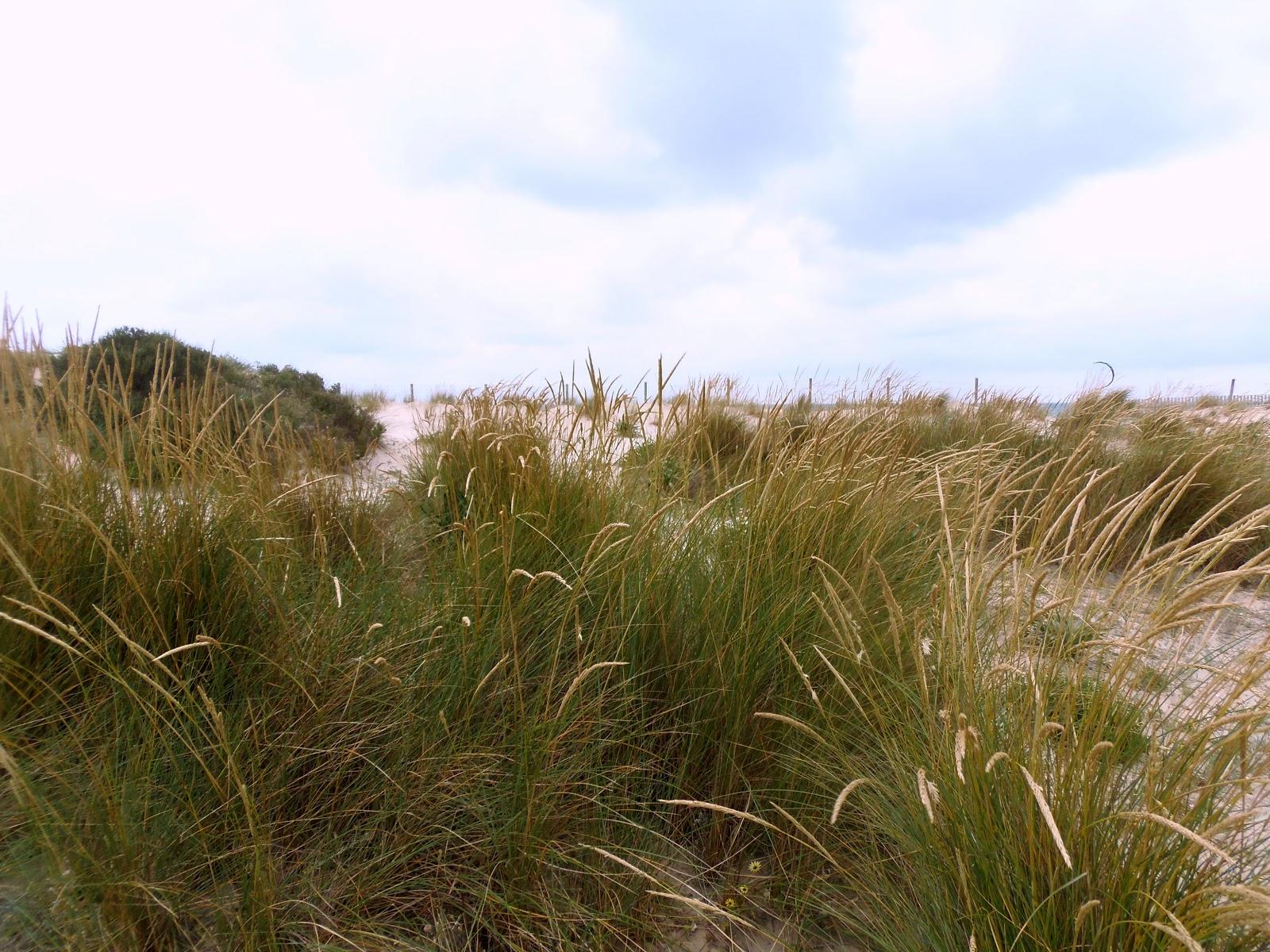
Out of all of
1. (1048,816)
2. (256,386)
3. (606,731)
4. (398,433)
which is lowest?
(606,731)

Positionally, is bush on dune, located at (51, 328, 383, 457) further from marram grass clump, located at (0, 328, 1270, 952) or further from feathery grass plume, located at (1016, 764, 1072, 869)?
feathery grass plume, located at (1016, 764, 1072, 869)

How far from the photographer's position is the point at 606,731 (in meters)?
1.84

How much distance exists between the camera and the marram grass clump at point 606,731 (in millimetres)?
1167

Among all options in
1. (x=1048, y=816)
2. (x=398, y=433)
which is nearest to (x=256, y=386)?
(x=398, y=433)

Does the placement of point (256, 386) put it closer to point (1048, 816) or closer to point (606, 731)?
point (606, 731)

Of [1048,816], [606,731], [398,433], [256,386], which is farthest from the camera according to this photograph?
[398,433]

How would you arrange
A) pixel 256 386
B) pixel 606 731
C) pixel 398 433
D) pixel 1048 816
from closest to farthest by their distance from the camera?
pixel 1048 816 < pixel 606 731 < pixel 256 386 < pixel 398 433

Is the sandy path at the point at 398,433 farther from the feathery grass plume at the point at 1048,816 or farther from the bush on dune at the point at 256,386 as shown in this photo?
the feathery grass plume at the point at 1048,816

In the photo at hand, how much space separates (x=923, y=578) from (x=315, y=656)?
2.02 metres

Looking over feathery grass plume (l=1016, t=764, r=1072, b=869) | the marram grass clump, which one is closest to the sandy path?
the marram grass clump

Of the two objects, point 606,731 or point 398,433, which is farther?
point 398,433

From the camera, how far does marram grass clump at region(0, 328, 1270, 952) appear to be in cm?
117

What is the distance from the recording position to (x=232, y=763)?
4.15 feet

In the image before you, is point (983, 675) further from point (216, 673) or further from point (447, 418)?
point (447, 418)
